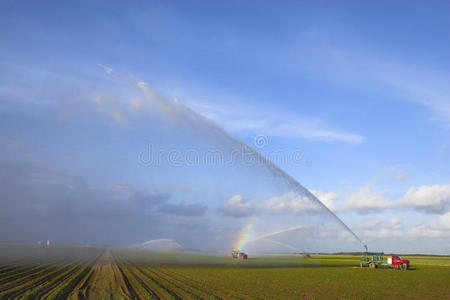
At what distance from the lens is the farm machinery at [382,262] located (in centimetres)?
5644

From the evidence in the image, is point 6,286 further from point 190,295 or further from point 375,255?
point 375,255

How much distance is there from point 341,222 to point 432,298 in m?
15.6

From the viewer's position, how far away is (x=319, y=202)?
39156 mm

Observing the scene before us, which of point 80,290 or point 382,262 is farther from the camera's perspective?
point 382,262

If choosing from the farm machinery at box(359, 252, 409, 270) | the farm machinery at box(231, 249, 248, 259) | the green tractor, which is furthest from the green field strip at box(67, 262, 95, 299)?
the farm machinery at box(231, 249, 248, 259)

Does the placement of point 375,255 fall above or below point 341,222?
below

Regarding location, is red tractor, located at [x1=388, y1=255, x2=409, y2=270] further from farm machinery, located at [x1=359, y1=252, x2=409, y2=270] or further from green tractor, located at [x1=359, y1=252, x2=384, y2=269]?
green tractor, located at [x1=359, y1=252, x2=384, y2=269]

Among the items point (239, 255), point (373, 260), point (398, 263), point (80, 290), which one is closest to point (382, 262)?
point (373, 260)

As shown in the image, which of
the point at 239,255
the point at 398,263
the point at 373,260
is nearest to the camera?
the point at 398,263

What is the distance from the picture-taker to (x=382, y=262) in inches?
2287

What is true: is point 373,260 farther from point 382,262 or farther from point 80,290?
point 80,290

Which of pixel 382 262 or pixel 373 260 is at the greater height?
pixel 373 260

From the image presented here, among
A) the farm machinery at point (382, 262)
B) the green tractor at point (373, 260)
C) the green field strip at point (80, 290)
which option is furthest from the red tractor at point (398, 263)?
the green field strip at point (80, 290)

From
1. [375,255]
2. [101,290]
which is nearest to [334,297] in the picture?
[101,290]
